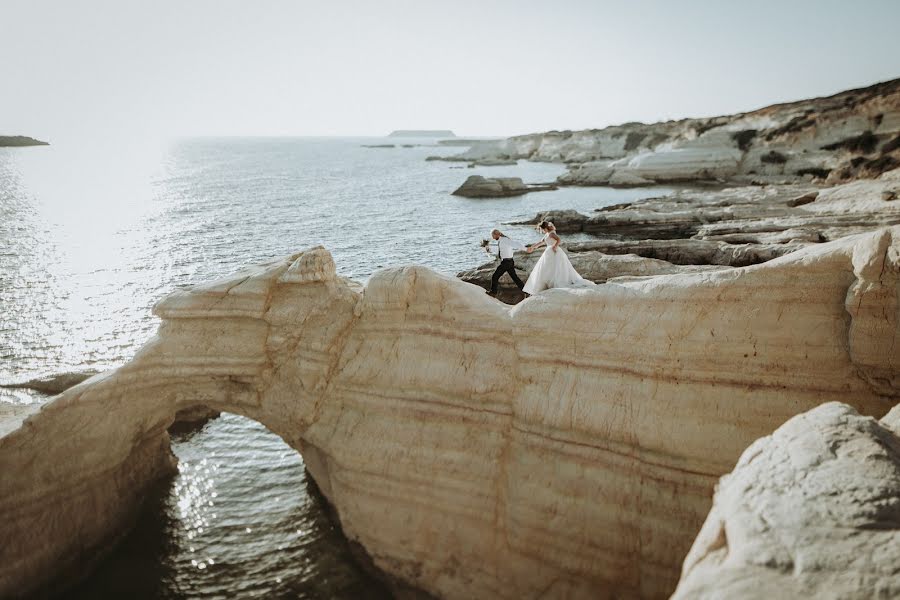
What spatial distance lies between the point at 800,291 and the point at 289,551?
24.7 feet

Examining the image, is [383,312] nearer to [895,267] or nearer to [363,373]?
[363,373]

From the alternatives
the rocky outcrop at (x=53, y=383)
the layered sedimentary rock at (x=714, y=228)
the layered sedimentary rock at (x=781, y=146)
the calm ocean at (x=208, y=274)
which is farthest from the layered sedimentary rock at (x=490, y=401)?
the layered sedimentary rock at (x=781, y=146)

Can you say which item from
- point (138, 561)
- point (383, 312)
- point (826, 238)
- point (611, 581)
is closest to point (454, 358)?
point (383, 312)

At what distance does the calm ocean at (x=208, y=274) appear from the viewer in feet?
27.9

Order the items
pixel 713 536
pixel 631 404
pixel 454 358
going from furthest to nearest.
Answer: pixel 454 358 < pixel 631 404 < pixel 713 536

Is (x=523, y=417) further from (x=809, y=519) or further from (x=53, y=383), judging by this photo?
(x=53, y=383)

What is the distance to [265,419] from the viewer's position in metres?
8.42

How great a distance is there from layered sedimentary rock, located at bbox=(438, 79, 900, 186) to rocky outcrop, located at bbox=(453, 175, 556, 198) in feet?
30.8

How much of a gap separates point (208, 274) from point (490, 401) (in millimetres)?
23626

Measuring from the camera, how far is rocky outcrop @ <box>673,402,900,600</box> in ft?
9.82

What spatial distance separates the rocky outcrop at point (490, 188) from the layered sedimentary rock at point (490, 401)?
4845cm

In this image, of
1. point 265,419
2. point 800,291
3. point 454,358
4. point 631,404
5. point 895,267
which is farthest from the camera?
point 265,419

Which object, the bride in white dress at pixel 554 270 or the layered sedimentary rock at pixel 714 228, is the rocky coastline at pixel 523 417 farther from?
the layered sedimentary rock at pixel 714 228

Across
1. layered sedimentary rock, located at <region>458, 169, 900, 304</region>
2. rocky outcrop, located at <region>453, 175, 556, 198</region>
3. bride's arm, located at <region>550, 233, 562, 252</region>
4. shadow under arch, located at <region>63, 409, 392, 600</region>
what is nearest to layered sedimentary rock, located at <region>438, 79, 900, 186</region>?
layered sedimentary rock, located at <region>458, 169, 900, 304</region>
